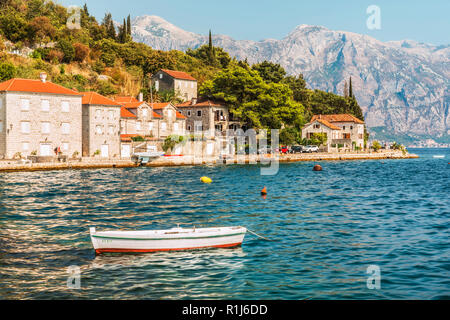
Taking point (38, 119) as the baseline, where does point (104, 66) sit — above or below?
above

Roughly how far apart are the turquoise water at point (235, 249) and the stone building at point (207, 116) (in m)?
52.1

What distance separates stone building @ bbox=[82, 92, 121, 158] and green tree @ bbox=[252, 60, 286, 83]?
56.1 metres

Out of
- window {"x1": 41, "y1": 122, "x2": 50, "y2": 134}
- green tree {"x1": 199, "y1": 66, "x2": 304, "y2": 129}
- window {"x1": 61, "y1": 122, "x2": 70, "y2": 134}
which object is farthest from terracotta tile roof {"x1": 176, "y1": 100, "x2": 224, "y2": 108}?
window {"x1": 41, "y1": 122, "x2": 50, "y2": 134}

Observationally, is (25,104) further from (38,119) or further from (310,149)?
(310,149)

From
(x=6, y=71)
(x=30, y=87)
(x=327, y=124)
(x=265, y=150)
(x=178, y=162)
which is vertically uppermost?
(x=6, y=71)

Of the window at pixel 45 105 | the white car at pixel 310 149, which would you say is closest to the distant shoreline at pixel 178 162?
the white car at pixel 310 149

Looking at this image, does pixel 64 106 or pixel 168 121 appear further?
pixel 168 121

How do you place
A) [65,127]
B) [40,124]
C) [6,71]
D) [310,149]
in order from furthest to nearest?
[310,149], [6,71], [65,127], [40,124]

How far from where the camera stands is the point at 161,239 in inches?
712

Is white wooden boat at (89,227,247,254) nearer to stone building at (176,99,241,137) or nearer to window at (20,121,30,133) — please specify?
window at (20,121,30,133)

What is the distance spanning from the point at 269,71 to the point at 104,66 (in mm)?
45785

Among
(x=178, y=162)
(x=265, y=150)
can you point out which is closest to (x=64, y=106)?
(x=178, y=162)

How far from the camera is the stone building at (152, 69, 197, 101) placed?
342 feet
